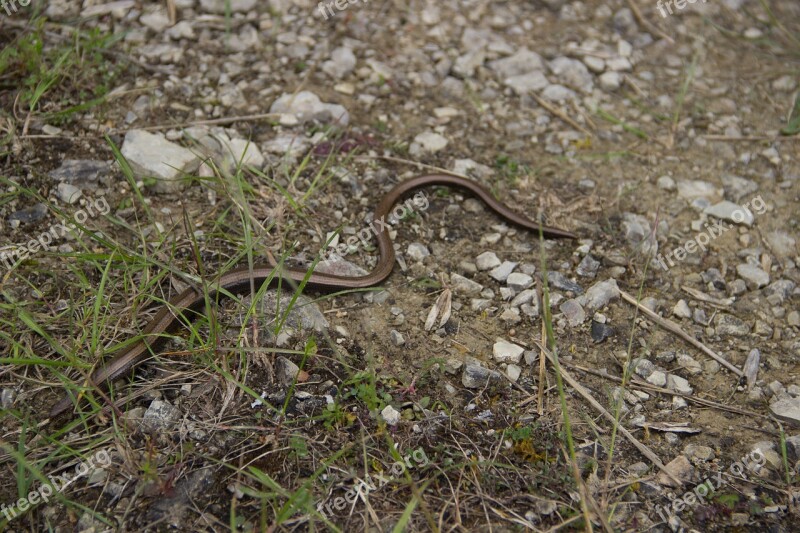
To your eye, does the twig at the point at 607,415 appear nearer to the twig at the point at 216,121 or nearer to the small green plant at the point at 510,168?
the small green plant at the point at 510,168

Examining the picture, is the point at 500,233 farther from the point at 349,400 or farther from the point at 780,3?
the point at 780,3

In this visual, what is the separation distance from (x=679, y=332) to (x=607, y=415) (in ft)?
2.35

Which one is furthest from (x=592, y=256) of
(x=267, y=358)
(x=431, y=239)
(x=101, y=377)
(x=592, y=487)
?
(x=101, y=377)

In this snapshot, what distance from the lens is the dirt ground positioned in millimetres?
2725

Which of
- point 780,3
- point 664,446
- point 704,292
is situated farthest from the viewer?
point 780,3

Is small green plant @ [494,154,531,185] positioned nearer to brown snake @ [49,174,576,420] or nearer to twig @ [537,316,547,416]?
brown snake @ [49,174,576,420]

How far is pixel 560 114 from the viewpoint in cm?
449

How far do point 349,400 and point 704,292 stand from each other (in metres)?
2.06

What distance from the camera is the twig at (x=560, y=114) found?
4.42m

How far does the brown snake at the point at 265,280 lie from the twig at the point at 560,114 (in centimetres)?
92

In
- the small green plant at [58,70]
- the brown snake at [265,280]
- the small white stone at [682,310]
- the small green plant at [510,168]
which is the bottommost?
the small white stone at [682,310]

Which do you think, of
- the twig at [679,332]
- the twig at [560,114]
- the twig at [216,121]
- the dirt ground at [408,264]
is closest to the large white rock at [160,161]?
the dirt ground at [408,264]

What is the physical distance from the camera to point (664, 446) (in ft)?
9.61

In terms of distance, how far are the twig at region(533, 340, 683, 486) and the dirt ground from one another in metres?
0.01
